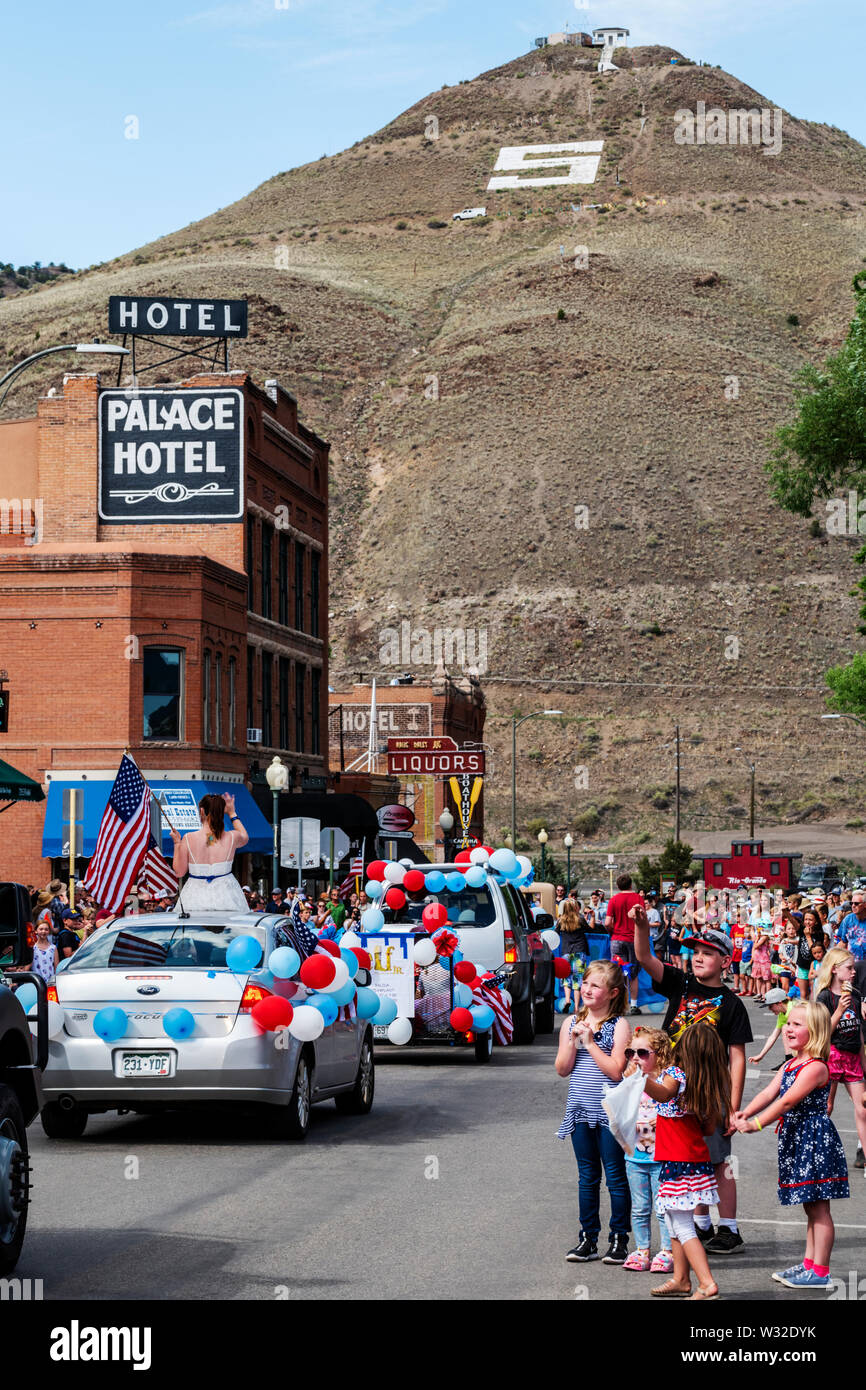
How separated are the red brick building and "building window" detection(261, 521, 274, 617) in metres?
0.10

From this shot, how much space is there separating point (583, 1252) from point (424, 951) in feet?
26.8

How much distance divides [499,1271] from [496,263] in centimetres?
15695

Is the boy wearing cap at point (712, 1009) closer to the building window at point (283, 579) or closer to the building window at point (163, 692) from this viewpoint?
the building window at point (163, 692)

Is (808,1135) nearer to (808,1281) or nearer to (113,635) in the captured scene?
(808,1281)

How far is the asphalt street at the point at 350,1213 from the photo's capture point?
813 centimetres

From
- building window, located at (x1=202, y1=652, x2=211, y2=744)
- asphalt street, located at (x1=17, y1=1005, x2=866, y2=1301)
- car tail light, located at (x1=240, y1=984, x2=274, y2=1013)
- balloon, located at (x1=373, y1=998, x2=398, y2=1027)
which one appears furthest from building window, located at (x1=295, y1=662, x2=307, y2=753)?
car tail light, located at (x1=240, y1=984, x2=274, y2=1013)

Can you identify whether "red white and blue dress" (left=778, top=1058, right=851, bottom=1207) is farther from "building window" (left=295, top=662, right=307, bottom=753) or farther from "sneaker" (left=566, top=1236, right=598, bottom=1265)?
"building window" (left=295, top=662, right=307, bottom=753)

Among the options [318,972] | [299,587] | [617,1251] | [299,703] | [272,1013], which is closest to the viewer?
[617,1251]

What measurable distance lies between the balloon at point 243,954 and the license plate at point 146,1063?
71 cm

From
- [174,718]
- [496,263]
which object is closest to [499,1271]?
[174,718]

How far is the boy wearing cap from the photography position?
9.21m

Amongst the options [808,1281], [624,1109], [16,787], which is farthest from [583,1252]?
[16,787]

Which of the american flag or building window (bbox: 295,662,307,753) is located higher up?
building window (bbox: 295,662,307,753)

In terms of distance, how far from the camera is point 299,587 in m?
49.5
